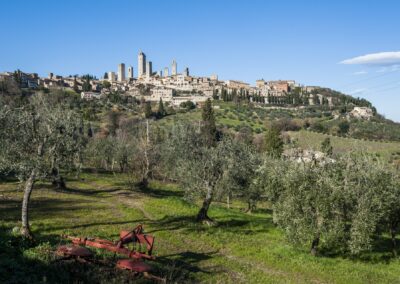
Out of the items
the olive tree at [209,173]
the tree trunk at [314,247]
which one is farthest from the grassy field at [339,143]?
the tree trunk at [314,247]

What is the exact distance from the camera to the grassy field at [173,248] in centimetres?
1405

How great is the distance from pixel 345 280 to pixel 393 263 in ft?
22.5

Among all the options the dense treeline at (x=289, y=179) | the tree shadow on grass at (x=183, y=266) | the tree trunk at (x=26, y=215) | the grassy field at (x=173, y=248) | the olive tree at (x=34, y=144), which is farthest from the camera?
the dense treeline at (x=289, y=179)

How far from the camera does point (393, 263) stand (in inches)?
983

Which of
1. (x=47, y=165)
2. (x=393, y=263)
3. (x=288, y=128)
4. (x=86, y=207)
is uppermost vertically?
(x=288, y=128)

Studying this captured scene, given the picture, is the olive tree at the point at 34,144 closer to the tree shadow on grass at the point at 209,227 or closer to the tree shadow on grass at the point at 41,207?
the tree shadow on grass at the point at 41,207

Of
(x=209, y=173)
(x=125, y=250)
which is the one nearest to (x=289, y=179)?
(x=209, y=173)

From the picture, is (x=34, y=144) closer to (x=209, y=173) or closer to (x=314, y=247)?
(x=209, y=173)

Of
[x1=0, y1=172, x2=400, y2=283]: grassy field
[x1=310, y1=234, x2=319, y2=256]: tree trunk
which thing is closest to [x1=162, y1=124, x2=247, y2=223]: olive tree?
[x1=0, y1=172, x2=400, y2=283]: grassy field

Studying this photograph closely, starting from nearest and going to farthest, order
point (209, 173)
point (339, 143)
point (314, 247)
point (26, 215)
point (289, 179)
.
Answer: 1. point (26, 215)
2. point (314, 247)
3. point (289, 179)
4. point (209, 173)
5. point (339, 143)

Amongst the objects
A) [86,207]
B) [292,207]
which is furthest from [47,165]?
[292,207]

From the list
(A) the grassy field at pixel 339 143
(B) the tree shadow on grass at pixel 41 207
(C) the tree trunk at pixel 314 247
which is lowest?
(C) the tree trunk at pixel 314 247

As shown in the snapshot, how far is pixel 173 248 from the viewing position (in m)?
22.4

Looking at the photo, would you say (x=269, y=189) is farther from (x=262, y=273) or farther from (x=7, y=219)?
(x=7, y=219)
